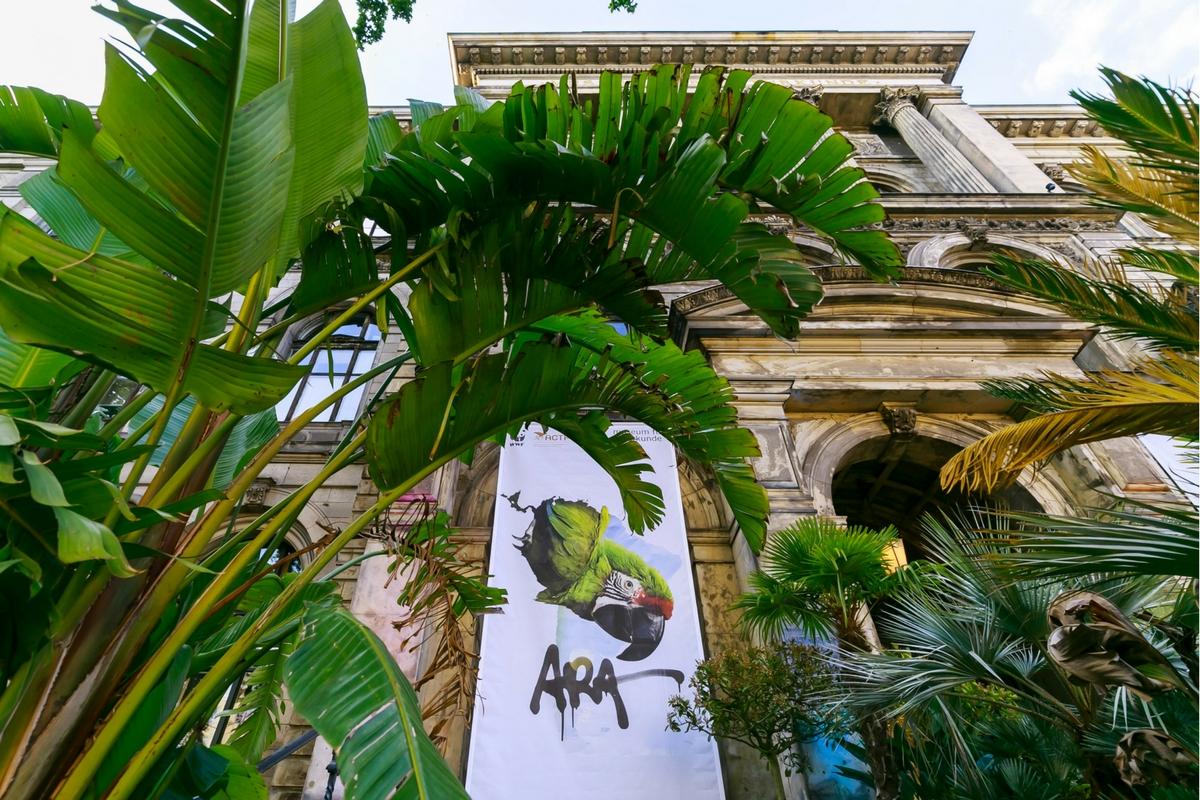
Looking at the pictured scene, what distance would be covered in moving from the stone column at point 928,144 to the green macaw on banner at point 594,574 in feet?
44.9

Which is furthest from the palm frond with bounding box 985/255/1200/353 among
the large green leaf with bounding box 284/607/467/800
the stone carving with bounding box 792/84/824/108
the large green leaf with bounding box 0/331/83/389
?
the stone carving with bounding box 792/84/824/108

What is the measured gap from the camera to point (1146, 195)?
3463 mm

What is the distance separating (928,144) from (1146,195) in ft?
59.6

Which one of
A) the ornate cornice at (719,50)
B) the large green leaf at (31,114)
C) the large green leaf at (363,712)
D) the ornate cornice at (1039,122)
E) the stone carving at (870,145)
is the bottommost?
the large green leaf at (363,712)

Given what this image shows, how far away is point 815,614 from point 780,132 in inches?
136

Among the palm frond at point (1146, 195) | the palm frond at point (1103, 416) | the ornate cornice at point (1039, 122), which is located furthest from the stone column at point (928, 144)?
the palm frond at point (1103, 416)

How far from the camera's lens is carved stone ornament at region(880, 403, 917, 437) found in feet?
28.4

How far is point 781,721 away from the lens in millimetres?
4547

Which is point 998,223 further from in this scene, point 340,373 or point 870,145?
point 340,373

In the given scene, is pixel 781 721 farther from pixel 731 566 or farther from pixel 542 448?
pixel 542 448

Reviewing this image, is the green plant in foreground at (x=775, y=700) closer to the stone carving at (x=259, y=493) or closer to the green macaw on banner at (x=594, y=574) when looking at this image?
the green macaw on banner at (x=594, y=574)

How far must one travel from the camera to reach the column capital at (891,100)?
21391 mm

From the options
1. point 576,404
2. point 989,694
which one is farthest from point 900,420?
point 576,404

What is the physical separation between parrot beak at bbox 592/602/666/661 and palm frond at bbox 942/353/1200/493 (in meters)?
3.57
